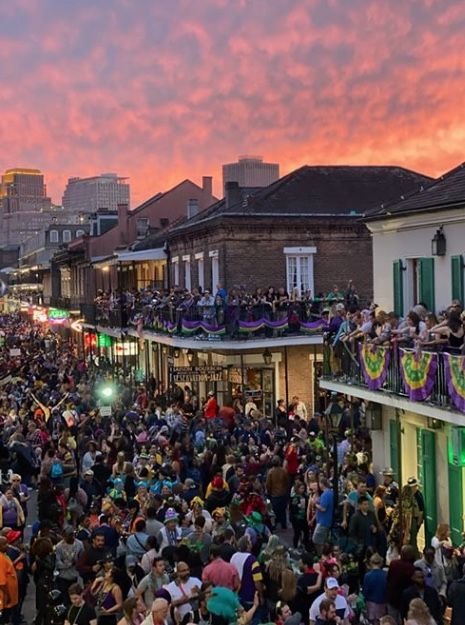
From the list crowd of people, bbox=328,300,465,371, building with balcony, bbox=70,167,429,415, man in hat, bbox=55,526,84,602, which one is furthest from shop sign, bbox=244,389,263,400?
man in hat, bbox=55,526,84,602

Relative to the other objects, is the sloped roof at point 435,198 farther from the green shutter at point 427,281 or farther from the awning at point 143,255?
the awning at point 143,255

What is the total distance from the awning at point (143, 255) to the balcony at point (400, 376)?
1864cm

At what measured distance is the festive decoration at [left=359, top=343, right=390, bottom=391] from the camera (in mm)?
15562

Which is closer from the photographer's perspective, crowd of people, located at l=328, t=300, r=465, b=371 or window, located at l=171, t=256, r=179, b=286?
crowd of people, located at l=328, t=300, r=465, b=371

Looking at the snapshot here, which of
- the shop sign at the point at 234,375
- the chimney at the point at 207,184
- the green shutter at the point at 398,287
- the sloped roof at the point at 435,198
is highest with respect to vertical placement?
the chimney at the point at 207,184

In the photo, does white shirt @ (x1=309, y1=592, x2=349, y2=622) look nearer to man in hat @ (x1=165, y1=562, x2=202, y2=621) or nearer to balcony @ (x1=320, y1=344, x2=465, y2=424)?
man in hat @ (x1=165, y1=562, x2=202, y2=621)

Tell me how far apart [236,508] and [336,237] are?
Answer: 19.2 metres

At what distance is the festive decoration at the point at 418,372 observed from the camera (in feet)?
45.1

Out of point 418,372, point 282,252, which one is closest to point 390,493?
point 418,372

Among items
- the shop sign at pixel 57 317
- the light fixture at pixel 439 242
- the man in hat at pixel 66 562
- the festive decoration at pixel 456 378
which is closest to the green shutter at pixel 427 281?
the light fixture at pixel 439 242

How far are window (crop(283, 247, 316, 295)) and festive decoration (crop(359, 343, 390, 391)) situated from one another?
48.2ft

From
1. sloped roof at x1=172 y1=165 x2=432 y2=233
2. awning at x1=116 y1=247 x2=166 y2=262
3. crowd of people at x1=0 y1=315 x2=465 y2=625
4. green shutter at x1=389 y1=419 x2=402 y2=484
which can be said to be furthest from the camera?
awning at x1=116 y1=247 x2=166 y2=262

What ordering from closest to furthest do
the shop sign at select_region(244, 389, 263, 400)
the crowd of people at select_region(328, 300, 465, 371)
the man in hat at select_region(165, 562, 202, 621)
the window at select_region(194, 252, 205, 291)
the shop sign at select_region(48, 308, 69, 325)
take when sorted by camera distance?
the man in hat at select_region(165, 562, 202, 621)
the crowd of people at select_region(328, 300, 465, 371)
the shop sign at select_region(244, 389, 263, 400)
the window at select_region(194, 252, 205, 291)
the shop sign at select_region(48, 308, 69, 325)

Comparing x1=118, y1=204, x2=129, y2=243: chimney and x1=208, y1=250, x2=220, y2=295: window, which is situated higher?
x1=118, y1=204, x2=129, y2=243: chimney
